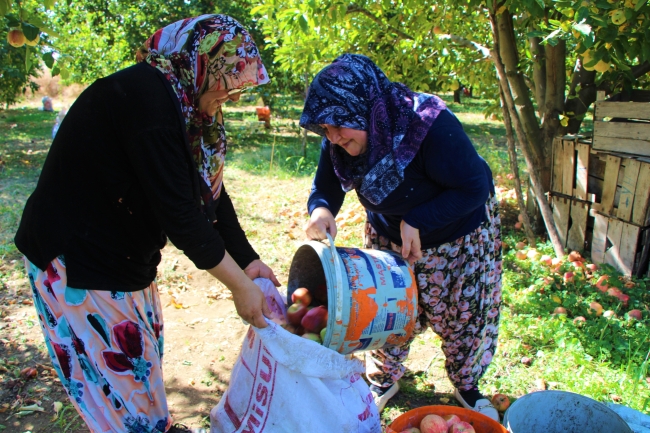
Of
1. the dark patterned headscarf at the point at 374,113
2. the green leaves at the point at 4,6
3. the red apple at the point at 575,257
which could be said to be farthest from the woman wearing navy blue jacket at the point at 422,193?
the red apple at the point at 575,257

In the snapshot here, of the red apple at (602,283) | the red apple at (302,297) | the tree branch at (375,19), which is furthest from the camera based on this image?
the tree branch at (375,19)

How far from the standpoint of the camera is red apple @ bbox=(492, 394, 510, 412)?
8.23ft

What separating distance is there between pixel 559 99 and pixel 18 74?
731 centimetres

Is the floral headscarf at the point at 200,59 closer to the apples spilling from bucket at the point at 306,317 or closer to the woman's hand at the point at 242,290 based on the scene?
the woman's hand at the point at 242,290

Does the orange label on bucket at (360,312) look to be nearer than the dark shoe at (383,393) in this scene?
Yes

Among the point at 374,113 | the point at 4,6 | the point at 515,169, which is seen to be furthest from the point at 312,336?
the point at 515,169

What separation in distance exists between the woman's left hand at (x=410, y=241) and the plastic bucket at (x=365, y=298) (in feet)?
0.16

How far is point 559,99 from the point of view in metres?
4.34

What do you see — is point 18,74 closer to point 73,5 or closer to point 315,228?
point 315,228

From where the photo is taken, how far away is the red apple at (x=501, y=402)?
2508 millimetres

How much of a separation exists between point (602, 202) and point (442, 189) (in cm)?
252

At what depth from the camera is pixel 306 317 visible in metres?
1.97

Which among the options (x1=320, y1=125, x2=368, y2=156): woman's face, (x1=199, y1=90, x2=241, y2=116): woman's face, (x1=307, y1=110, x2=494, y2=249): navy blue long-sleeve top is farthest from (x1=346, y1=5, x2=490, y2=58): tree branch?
(x1=199, y1=90, x2=241, y2=116): woman's face

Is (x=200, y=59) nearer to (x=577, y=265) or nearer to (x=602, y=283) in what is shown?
(x=602, y=283)
